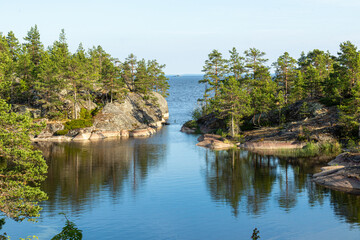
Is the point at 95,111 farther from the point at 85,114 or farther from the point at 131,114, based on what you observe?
the point at 131,114

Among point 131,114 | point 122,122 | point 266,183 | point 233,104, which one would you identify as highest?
point 233,104

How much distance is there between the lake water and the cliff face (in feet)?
63.8

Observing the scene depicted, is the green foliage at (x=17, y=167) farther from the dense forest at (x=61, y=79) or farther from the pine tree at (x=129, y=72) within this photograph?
the pine tree at (x=129, y=72)

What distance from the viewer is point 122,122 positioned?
95.2 meters

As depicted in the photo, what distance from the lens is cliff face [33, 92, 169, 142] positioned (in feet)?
283

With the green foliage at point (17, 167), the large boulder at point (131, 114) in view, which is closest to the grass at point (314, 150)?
the large boulder at point (131, 114)

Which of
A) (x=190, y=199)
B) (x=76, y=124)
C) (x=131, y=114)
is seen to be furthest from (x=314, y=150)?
(x=131, y=114)

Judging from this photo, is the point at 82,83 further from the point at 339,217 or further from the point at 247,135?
the point at 339,217

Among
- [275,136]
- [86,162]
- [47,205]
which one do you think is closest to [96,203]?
[47,205]

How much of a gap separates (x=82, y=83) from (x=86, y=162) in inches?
1339

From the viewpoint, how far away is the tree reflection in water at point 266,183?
127 ft

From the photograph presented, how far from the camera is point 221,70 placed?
347 ft

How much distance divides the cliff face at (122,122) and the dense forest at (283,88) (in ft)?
60.1

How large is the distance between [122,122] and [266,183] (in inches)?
2150
